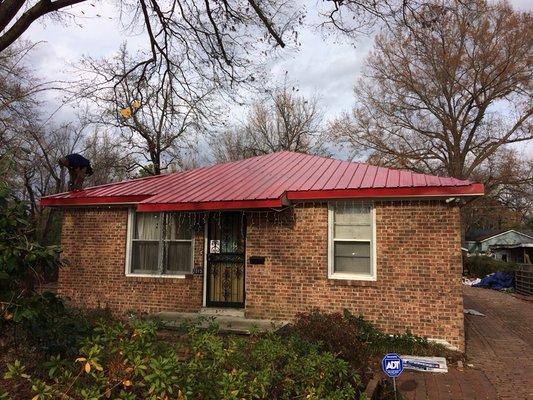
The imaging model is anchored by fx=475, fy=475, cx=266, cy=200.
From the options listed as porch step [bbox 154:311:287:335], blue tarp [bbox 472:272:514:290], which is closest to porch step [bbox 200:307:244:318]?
porch step [bbox 154:311:287:335]

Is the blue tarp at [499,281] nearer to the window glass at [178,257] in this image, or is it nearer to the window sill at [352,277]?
the window sill at [352,277]

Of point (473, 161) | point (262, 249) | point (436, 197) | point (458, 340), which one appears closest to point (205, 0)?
point (262, 249)

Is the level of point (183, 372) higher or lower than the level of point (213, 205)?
lower

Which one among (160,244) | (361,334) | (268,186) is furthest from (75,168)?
(361,334)

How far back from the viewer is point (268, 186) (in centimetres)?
1005

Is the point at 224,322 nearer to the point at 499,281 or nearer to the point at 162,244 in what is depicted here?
the point at 162,244

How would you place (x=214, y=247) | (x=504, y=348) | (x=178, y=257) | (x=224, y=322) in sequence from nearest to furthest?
(x=224, y=322)
(x=504, y=348)
(x=214, y=247)
(x=178, y=257)

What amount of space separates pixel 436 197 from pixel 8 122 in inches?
481

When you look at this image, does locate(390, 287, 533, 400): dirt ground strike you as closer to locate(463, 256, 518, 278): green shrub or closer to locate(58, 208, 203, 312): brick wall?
locate(58, 208, 203, 312): brick wall

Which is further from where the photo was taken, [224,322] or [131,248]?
[131,248]

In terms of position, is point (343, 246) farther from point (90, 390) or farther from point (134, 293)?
point (90, 390)

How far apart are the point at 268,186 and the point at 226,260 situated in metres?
1.96

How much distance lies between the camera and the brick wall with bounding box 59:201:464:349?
880 cm

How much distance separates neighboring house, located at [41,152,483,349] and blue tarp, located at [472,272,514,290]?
19.1 m
